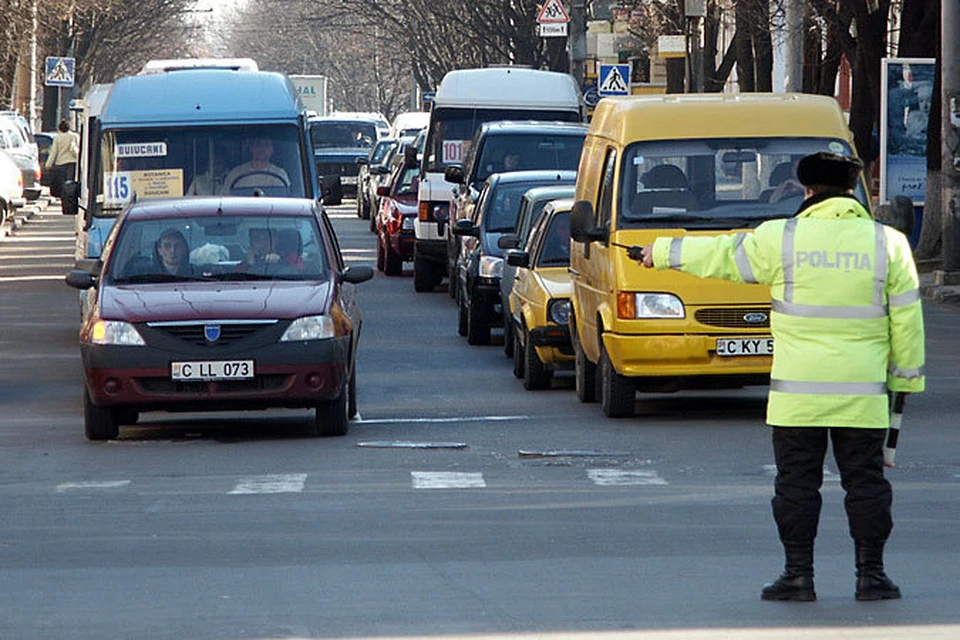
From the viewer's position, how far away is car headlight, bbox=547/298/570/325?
56.9 ft

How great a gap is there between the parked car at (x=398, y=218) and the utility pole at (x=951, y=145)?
6.92m

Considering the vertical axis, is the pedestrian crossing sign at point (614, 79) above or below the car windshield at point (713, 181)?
above

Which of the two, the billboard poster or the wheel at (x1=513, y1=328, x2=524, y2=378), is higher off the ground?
the billboard poster

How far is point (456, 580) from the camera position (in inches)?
347

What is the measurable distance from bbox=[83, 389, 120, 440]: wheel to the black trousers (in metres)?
6.80

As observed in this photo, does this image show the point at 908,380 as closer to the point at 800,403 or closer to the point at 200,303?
the point at 800,403

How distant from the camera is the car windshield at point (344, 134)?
184 ft

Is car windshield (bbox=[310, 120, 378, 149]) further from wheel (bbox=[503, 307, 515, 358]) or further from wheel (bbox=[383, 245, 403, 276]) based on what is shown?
wheel (bbox=[503, 307, 515, 358])

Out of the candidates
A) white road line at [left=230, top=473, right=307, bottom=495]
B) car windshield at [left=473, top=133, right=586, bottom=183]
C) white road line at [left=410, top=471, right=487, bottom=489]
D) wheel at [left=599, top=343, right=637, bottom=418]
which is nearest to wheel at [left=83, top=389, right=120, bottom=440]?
white road line at [left=230, top=473, right=307, bottom=495]

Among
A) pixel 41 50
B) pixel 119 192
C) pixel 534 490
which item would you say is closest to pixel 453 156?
pixel 119 192

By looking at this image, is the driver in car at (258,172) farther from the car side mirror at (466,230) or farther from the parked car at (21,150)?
the parked car at (21,150)

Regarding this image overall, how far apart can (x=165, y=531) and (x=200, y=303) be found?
156 inches

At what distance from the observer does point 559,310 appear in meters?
17.4

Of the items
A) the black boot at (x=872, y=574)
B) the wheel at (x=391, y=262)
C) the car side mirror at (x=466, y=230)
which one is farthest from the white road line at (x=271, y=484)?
the wheel at (x=391, y=262)
